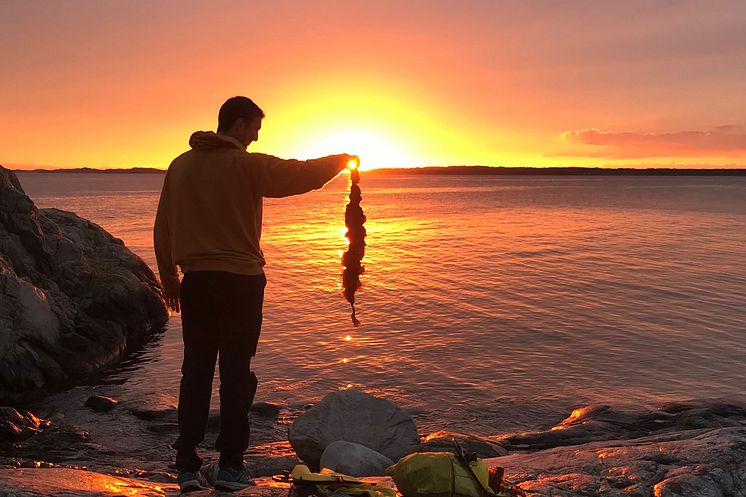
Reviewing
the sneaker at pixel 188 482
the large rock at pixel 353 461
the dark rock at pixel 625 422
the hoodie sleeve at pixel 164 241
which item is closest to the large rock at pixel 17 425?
the large rock at pixel 353 461

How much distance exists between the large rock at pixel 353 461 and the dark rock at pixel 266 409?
177 inches

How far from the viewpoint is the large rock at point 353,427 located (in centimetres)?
794

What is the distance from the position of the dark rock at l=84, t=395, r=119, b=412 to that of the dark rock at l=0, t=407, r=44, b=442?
1191mm

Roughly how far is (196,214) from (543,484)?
12.1ft

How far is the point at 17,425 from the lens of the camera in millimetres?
9859

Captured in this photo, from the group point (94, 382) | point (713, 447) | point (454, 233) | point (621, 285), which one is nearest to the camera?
point (713, 447)

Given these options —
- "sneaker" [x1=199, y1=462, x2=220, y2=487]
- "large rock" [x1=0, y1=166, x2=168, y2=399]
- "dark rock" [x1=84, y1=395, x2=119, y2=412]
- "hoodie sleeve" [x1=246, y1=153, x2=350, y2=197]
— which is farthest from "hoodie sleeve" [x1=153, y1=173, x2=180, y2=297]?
"large rock" [x1=0, y1=166, x2=168, y2=399]

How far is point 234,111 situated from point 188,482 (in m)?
3.01

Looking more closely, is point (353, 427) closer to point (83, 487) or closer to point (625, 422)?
point (83, 487)

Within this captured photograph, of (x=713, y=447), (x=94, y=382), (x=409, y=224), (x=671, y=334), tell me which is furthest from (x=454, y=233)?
(x=713, y=447)

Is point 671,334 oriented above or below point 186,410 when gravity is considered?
below

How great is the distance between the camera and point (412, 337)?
666 inches

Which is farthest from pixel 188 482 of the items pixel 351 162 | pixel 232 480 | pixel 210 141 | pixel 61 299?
pixel 61 299

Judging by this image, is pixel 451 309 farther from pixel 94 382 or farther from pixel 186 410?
pixel 186 410
